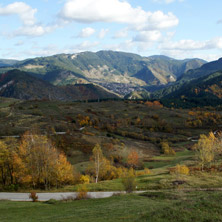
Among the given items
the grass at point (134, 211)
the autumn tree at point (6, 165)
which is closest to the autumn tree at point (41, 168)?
the autumn tree at point (6, 165)

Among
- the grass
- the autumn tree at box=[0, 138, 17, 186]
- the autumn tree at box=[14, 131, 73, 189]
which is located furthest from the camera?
the autumn tree at box=[0, 138, 17, 186]

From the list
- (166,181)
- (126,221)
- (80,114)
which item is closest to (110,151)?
(166,181)

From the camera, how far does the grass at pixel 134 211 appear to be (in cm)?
2062

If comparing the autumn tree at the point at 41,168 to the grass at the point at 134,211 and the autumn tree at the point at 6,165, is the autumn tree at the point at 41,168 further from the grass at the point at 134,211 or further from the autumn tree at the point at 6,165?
the grass at the point at 134,211

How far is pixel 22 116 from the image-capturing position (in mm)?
151500

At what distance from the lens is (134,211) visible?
81.5ft

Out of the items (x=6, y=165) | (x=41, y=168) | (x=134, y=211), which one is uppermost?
(x=134, y=211)

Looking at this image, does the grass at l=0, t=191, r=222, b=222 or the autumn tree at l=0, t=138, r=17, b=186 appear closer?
the grass at l=0, t=191, r=222, b=222

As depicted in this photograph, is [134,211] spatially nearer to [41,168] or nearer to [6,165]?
[41,168]

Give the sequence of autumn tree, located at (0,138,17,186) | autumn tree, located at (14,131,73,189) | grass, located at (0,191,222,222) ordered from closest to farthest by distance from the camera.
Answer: grass, located at (0,191,222,222) < autumn tree, located at (14,131,73,189) < autumn tree, located at (0,138,17,186)

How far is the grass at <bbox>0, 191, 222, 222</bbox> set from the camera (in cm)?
2062

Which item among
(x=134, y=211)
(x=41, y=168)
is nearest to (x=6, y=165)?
(x=41, y=168)

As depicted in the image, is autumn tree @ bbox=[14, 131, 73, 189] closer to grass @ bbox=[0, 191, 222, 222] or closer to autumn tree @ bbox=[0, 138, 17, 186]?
autumn tree @ bbox=[0, 138, 17, 186]

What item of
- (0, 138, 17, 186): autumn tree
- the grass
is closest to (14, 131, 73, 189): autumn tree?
(0, 138, 17, 186): autumn tree
